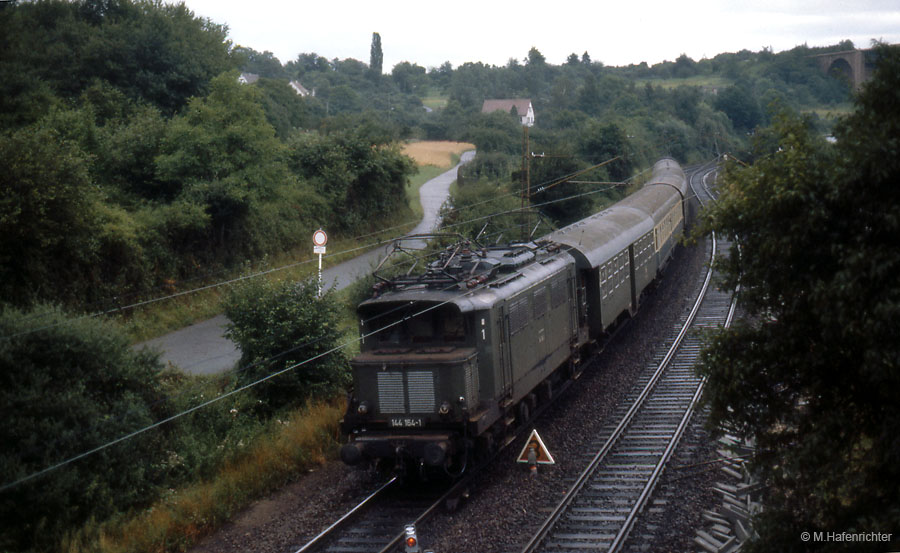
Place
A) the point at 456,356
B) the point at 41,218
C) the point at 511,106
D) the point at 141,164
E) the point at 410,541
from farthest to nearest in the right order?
the point at 511,106
the point at 141,164
the point at 41,218
the point at 456,356
the point at 410,541

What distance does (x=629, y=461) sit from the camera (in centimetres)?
1402

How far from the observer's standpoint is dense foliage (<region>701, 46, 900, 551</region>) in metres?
6.53

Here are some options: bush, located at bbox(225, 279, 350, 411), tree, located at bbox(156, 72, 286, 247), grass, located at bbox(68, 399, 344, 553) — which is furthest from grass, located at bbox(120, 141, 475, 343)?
grass, located at bbox(68, 399, 344, 553)

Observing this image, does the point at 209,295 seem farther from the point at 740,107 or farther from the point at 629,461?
the point at 740,107

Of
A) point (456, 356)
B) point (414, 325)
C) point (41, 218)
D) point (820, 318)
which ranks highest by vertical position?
point (41, 218)

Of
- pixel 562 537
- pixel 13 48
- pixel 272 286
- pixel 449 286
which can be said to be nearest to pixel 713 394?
pixel 562 537

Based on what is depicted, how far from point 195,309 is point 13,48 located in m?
12.1

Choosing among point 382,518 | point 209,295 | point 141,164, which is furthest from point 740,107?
point 382,518

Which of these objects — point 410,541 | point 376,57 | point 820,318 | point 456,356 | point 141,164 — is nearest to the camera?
point 820,318

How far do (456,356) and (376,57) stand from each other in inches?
4759

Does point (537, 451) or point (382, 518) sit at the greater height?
point (537, 451)

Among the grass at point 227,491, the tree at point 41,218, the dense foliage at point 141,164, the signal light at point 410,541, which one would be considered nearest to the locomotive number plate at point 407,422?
the signal light at point 410,541

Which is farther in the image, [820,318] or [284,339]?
[284,339]

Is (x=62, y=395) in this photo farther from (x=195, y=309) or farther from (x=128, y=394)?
(x=195, y=309)
